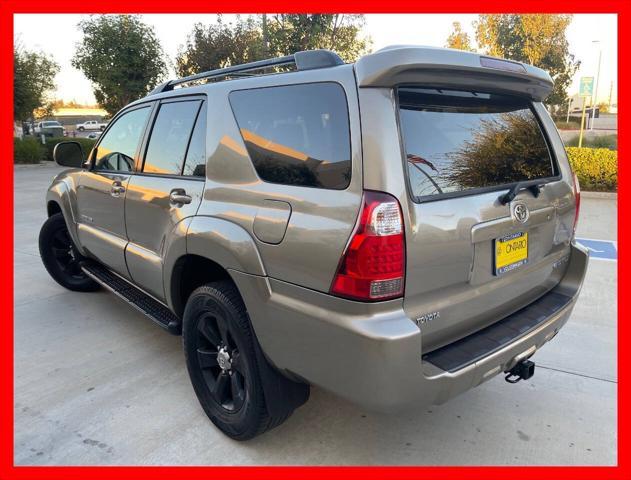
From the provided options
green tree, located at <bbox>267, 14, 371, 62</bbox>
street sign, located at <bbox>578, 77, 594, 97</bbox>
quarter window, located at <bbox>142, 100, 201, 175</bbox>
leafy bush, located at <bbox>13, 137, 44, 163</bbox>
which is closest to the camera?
quarter window, located at <bbox>142, 100, 201, 175</bbox>

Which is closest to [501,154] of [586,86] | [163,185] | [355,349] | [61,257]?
[355,349]

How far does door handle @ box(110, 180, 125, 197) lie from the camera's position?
3469mm

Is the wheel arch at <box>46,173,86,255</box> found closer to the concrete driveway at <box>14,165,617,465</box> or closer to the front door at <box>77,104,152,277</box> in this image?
the front door at <box>77,104,152,277</box>

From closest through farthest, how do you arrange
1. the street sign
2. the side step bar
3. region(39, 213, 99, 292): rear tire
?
the side step bar, region(39, 213, 99, 292): rear tire, the street sign

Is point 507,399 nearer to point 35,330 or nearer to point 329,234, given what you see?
point 329,234

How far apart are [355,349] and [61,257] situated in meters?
4.16

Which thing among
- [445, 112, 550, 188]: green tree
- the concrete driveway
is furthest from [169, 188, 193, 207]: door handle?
[445, 112, 550, 188]: green tree

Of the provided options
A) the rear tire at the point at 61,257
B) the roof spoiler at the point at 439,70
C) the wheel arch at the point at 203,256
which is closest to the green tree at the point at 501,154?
the roof spoiler at the point at 439,70

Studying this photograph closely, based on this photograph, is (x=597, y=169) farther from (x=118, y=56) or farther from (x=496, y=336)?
(x=118, y=56)

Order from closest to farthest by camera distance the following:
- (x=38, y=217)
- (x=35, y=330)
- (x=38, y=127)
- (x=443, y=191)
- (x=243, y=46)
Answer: (x=443, y=191) < (x=35, y=330) < (x=38, y=217) < (x=243, y=46) < (x=38, y=127)

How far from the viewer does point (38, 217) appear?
8.70m

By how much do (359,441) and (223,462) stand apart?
0.72 m

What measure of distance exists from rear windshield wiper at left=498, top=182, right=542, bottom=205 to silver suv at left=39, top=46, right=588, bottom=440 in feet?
0.04

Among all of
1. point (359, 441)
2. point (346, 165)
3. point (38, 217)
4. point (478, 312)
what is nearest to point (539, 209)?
point (478, 312)
